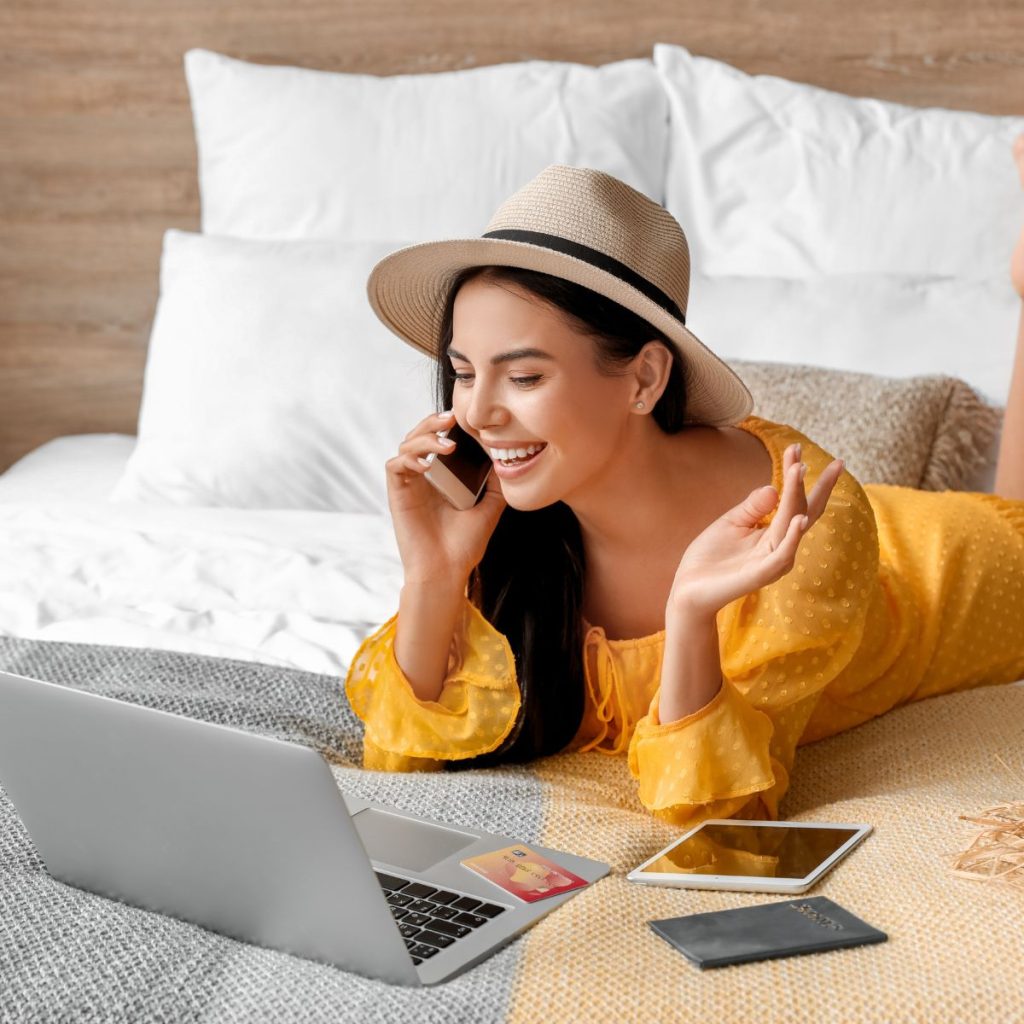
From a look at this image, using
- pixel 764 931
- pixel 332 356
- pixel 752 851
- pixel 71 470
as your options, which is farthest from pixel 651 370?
pixel 71 470

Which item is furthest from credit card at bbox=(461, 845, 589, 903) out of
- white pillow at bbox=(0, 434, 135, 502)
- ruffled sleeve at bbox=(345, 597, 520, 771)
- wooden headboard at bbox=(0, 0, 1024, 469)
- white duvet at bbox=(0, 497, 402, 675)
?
wooden headboard at bbox=(0, 0, 1024, 469)

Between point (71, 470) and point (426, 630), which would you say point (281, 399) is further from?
point (426, 630)

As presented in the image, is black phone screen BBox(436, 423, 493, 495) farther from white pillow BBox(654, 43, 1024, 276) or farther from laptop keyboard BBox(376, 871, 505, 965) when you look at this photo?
white pillow BBox(654, 43, 1024, 276)

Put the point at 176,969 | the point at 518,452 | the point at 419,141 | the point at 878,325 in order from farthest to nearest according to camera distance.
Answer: the point at 419,141 → the point at 878,325 → the point at 518,452 → the point at 176,969

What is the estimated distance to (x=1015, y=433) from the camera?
73.5 inches

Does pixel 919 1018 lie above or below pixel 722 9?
below

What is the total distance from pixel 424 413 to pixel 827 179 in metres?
0.82

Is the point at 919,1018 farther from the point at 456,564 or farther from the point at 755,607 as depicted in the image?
the point at 456,564

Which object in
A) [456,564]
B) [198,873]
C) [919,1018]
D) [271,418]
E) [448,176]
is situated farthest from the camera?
[448,176]

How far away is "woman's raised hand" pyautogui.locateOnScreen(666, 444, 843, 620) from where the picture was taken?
105 cm

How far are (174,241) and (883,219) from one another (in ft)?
4.10

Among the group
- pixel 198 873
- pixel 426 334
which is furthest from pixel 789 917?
pixel 426 334

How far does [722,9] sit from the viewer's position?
254 centimetres

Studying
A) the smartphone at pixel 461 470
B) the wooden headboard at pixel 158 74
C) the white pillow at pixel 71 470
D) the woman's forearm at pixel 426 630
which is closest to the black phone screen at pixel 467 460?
the smartphone at pixel 461 470
